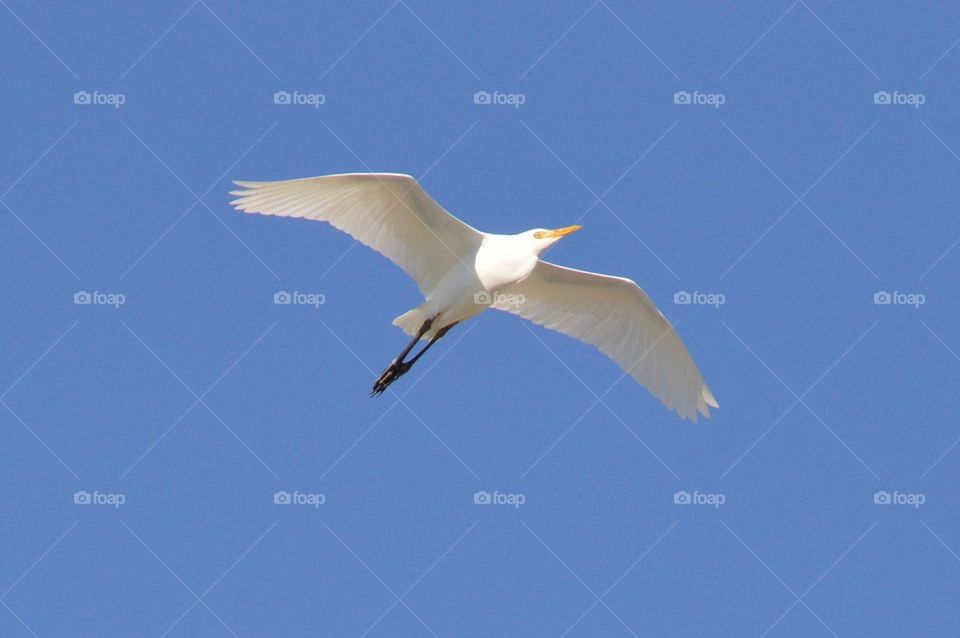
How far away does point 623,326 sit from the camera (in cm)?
2286

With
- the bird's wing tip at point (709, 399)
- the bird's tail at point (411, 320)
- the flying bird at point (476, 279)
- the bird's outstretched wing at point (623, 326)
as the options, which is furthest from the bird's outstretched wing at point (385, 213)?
the bird's wing tip at point (709, 399)

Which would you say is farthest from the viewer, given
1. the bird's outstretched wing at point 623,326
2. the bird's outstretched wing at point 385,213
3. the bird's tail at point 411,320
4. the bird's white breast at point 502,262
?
the bird's outstretched wing at point 623,326

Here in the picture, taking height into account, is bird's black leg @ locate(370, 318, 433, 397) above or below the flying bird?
below

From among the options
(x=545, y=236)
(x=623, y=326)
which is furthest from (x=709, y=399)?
(x=545, y=236)

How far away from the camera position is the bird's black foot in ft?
70.6

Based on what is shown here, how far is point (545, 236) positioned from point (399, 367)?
269 centimetres

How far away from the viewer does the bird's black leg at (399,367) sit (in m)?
21.5

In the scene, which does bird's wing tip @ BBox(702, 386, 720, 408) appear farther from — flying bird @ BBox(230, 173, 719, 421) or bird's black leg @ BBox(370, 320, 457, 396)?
bird's black leg @ BBox(370, 320, 457, 396)

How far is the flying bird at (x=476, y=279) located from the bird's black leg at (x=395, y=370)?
1 centimetres

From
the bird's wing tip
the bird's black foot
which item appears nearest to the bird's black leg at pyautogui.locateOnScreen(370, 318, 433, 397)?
the bird's black foot

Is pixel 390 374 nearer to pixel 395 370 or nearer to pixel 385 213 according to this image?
pixel 395 370

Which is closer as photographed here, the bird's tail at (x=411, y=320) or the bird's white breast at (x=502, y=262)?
the bird's white breast at (x=502, y=262)

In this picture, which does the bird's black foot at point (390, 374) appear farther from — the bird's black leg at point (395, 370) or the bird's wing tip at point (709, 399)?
the bird's wing tip at point (709, 399)

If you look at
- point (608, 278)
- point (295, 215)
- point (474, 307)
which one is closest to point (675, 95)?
point (608, 278)
